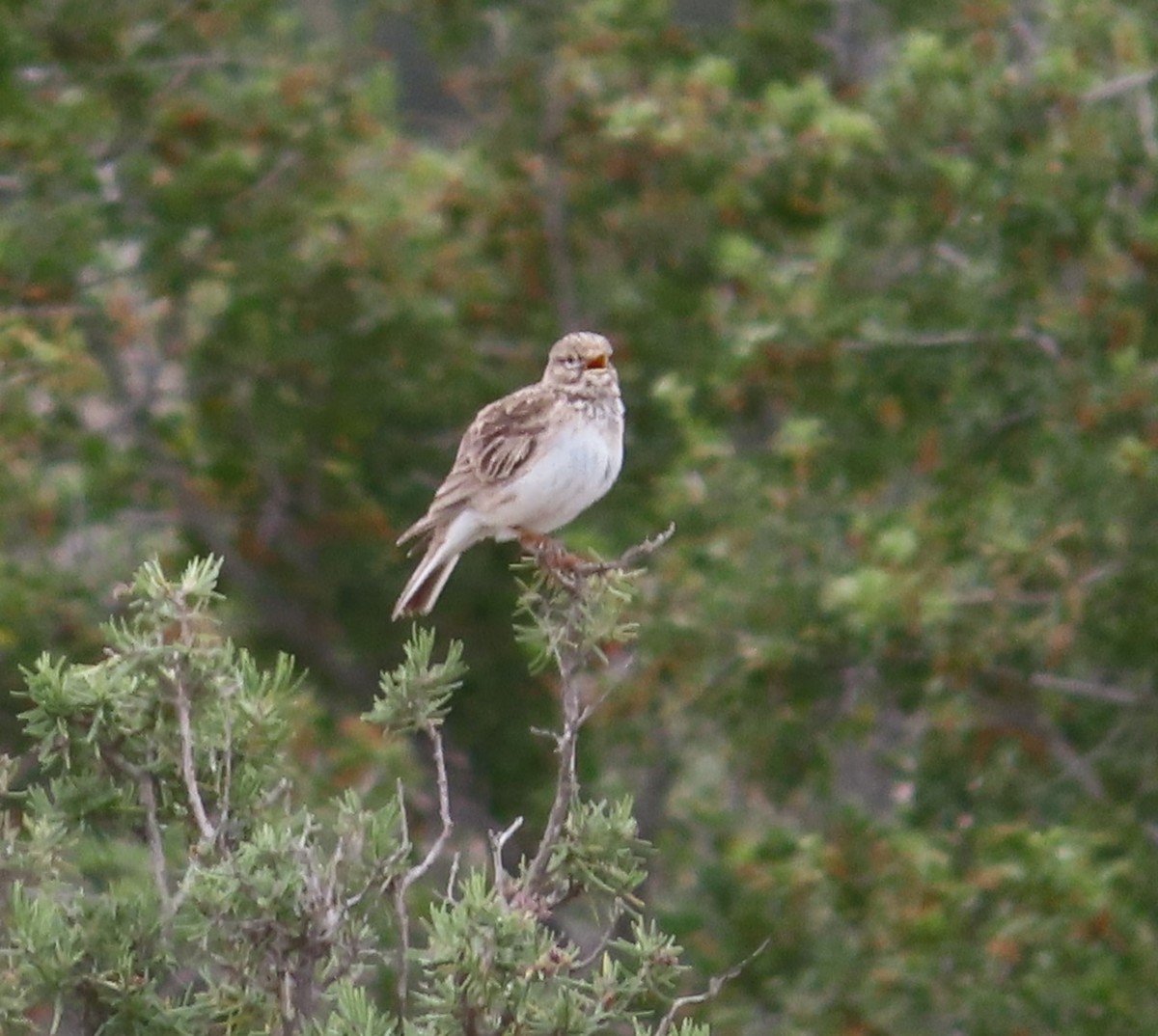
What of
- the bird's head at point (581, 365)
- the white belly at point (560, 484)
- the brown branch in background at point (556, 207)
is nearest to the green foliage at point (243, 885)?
the white belly at point (560, 484)

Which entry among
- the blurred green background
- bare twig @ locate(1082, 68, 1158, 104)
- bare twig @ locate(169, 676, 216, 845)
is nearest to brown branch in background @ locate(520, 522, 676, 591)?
bare twig @ locate(169, 676, 216, 845)

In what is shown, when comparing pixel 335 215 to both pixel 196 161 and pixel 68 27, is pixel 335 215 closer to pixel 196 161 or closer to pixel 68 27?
pixel 196 161

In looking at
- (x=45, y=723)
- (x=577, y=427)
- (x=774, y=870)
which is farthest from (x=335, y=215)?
(x=45, y=723)

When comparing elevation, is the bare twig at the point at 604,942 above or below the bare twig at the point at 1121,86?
above

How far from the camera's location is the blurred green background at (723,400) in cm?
1119

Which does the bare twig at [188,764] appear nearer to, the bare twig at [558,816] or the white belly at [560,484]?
the bare twig at [558,816]

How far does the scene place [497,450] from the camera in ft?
28.0

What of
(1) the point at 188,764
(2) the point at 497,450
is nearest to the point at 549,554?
(2) the point at 497,450

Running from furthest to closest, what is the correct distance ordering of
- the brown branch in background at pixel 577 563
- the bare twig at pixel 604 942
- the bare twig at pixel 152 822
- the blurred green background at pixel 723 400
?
the blurred green background at pixel 723 400 → the brown branch in background at pixel 577 563 → the bare twig at pixel 152 822 → the bare twig at pixel 604 942

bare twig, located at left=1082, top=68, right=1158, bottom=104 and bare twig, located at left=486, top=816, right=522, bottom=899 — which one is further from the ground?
bare twig, located at left=486, top=816, right=522, bottom=899

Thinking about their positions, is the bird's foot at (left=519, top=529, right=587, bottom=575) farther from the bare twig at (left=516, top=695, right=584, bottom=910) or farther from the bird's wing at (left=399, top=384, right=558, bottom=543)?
the bare twig at (left=516, top=695, right=584, bottom=910)

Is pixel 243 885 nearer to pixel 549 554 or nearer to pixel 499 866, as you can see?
pixel 499 866

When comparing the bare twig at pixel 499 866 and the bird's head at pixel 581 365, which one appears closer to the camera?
the bare twig at pixel 499 866

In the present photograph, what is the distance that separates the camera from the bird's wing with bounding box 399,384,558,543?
8.48 m
